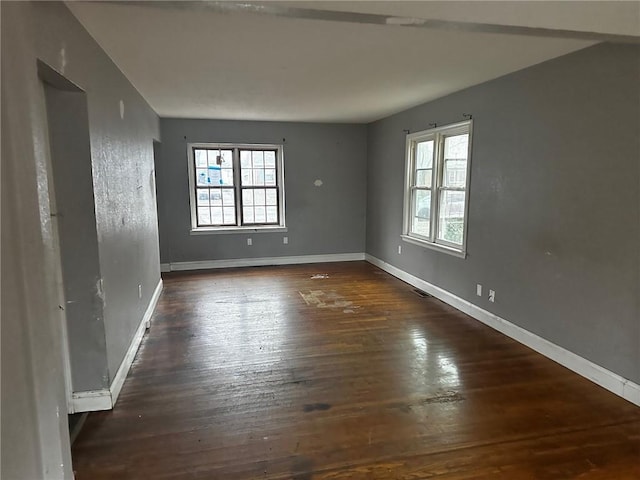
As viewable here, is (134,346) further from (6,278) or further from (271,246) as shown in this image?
(271,246)

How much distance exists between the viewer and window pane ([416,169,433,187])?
5082mm

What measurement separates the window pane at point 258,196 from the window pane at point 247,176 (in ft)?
0.56

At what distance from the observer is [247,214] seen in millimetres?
6699

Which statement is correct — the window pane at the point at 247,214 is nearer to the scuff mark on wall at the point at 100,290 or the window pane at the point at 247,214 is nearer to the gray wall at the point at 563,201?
the gray wall at the point at 563,201

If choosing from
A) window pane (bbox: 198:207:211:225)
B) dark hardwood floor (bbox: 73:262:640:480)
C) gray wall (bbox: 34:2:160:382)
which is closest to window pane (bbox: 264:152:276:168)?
window pane (bbox: 198:207:211:225)

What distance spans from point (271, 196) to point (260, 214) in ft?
1.17

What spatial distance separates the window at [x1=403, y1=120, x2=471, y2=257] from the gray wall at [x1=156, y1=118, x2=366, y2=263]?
1.56 m

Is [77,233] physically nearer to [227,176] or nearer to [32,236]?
[32,236]

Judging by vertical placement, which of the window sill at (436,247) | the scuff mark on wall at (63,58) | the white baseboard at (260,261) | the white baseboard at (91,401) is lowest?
the white baseboard at (91,401)

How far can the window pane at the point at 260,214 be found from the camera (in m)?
6.73

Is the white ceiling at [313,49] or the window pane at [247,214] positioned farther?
the window pane at [247,214]

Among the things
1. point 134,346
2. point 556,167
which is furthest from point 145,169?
point 556,167

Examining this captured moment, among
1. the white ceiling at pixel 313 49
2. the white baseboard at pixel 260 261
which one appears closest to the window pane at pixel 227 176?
the white baseboard at pixel 260 261

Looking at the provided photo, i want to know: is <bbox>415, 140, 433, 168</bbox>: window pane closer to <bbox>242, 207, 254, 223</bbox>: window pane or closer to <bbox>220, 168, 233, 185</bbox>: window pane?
<bbox>242, 207, 254, 223</bbox>: window pane
